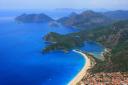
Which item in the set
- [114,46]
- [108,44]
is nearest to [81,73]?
[114,46]

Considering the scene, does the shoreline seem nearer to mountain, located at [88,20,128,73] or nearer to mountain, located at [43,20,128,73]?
mountain, located at [43,20,128,73]

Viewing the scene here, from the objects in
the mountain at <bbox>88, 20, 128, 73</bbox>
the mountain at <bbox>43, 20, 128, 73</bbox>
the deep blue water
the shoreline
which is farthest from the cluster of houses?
the deep blue water

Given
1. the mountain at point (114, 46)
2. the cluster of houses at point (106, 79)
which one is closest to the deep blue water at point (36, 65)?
the cluster of houses at point (106, 79)

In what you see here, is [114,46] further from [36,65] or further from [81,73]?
[81,73]

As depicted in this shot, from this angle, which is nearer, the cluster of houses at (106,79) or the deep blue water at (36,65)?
the cluster of houses at (106,79)

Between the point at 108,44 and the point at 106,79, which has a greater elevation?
the point at 106,79

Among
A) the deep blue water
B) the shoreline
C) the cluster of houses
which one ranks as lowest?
the deep blue water

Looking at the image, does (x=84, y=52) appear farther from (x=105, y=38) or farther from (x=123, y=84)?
(x=123, y=84)

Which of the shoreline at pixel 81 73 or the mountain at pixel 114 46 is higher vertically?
the mountain at pixel 114 46

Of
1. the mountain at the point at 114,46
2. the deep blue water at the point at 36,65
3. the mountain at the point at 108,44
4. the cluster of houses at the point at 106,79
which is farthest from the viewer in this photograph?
the mountain at the point at 108,44

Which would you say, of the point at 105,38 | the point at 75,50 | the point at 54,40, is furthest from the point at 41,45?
the point at 105,38

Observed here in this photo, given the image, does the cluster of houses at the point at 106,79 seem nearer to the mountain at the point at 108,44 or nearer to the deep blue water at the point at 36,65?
the mountain at the point at 108,44
